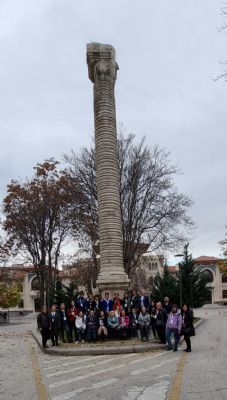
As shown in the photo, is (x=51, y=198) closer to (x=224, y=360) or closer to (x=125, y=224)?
(x=125, y=224)

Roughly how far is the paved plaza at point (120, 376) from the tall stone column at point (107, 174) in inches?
297

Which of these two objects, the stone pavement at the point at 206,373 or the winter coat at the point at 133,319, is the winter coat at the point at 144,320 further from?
the stone pavement at the point at 206,373

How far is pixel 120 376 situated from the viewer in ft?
36.1

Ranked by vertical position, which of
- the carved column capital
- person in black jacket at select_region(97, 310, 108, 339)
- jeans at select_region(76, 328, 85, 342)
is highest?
the carved column capital

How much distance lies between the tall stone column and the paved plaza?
7545mm

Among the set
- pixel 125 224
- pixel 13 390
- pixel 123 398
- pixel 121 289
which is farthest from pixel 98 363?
pixel 125 224

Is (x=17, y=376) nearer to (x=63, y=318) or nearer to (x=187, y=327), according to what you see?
(x=187, y=327)

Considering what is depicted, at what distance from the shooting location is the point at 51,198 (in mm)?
37156

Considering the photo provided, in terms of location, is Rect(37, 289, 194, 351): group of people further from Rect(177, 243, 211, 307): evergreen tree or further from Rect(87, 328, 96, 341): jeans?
Rect(177, 243, 211, 307): evergreen tree

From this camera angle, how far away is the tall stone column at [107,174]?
77.6 ft

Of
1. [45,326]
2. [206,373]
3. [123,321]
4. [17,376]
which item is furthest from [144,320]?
[206,373]

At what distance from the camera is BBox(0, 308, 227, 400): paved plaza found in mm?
8914

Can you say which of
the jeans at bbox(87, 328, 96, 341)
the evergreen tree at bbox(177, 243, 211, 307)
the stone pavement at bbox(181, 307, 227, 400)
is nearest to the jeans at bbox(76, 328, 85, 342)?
the jeans at bbox(87, 328, 96, 341)

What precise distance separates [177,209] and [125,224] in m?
3.56
